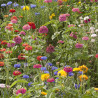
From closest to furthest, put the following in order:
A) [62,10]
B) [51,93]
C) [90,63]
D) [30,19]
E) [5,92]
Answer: [51,93]
[5,92]
[90,63]
[30,19]
[62,10]

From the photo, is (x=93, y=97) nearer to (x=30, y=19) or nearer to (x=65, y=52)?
(x=65, y=52)

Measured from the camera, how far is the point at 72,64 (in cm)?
258

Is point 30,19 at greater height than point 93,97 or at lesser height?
greater

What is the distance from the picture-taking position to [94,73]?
2475 millimetres

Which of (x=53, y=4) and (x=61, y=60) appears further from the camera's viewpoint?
(x=53, y=4)

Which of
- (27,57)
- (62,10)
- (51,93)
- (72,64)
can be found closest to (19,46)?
(27,57)

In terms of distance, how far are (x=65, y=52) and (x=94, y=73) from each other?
395mm

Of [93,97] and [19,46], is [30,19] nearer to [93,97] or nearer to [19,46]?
[19,46]

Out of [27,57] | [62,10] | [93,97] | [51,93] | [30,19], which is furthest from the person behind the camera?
[62,10]

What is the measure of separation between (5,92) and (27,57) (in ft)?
1.86

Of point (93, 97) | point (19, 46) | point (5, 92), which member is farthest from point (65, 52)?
point (93, 97)

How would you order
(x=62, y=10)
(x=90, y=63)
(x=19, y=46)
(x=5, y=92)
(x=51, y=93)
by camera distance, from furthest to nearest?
(x=62, y=10) → (x=19, y=46) → (x=90, y=63) → (x=5, y=92) → (x=51, y=93)

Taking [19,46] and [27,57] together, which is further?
[19,46]

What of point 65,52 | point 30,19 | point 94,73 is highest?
point 30,19
